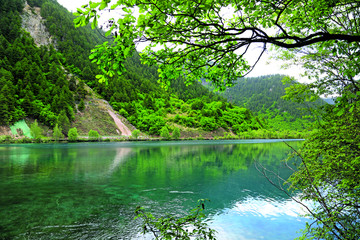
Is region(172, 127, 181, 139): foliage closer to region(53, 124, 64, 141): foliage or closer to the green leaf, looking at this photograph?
region(53, 124, 64, 141): foliage

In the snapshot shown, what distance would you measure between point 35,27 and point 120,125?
99159 millimetres

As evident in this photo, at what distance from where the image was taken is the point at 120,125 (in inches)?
4247

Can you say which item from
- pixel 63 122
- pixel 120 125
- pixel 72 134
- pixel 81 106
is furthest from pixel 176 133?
pixel 63 122

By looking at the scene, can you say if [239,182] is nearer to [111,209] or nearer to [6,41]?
[111,209]

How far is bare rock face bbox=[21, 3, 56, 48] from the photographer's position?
131 metres

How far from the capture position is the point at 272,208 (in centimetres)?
1239

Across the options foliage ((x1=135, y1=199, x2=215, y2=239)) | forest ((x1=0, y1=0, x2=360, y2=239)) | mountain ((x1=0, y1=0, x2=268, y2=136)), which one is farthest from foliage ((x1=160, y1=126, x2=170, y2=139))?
foliage ((x1=135, y1=199, x2=215, y2=239))

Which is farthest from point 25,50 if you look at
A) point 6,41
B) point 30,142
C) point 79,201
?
point 79,201

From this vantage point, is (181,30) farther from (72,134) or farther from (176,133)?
(176,133)

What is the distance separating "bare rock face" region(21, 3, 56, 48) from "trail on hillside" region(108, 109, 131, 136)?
242ft

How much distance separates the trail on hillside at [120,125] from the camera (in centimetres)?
10573

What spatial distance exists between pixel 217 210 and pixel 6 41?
137342 millimetres

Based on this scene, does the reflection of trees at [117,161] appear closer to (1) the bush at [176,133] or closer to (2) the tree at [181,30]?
(2) the tree at [181,30]

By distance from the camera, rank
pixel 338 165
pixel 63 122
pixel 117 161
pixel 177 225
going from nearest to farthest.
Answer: pixel 177 225 < pixel 338 165 < pixel 117 161 < pixel 63 122
